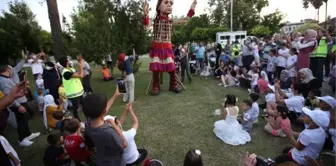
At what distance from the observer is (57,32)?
29.7 ft

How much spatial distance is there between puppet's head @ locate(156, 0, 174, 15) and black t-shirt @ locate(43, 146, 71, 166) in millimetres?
5099

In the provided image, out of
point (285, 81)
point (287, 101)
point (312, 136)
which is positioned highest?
point (285, 81)

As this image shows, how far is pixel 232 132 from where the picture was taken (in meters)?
4.36

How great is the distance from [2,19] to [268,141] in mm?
20619

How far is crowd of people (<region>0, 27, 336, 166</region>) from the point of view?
241 cm

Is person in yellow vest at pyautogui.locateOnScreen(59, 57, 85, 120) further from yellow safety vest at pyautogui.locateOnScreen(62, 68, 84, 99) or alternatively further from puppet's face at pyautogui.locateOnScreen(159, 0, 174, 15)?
puppet's face at pyautogui.locateOnScreen(159, 0, 174, 15)

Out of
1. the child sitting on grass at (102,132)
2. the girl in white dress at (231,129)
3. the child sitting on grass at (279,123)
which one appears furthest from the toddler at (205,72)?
→ the child sitting on grass at (102,132)

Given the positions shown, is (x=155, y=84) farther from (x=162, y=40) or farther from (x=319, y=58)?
(x=319, y=58)

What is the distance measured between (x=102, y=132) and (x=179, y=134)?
2644mm

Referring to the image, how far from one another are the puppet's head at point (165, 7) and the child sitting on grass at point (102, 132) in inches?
209

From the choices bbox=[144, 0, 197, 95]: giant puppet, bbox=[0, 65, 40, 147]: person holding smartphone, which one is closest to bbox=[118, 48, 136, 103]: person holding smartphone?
bbox=[144, 0, 197, 95]: giant puppet

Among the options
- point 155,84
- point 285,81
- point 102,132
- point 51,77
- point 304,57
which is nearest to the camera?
point 102,132

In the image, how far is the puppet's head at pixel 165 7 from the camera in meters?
7.12

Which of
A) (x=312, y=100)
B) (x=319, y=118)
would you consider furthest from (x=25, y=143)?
(x=312, y=100)
